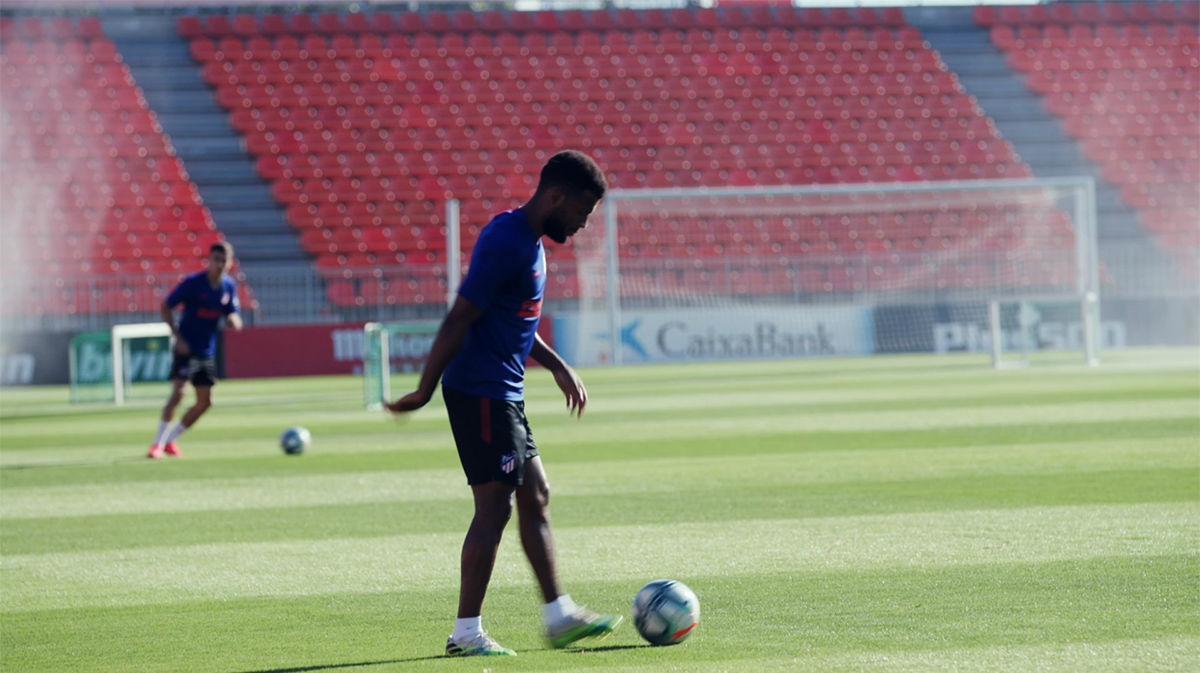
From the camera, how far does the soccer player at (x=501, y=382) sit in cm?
630

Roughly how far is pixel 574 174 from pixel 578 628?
174 cm

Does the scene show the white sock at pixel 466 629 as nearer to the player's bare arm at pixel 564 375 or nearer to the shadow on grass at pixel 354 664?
the shadow on grass at pixel 354 664

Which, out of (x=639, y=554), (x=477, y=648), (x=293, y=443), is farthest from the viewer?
(x=293, y=443)

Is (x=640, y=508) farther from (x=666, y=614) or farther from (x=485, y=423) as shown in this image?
(x=485, y=423)

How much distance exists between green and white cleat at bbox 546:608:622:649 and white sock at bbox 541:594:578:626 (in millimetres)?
20

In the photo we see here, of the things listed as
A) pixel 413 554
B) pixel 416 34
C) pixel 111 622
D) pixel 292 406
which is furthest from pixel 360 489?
pixel 416 34

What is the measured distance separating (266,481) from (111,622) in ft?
21.0

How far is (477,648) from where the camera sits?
21.0 feet

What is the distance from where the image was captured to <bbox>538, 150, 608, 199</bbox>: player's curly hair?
6316mm

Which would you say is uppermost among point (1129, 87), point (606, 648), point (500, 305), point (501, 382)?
point (1129, 87)

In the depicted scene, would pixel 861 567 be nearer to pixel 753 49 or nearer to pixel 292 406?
pixel 292 406

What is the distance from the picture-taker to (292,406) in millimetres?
24375

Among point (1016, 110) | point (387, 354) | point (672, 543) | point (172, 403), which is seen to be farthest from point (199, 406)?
point (1016, 110)

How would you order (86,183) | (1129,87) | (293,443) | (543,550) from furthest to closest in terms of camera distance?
(1129,87) → (86,183) → (293,443) → (543,550)
